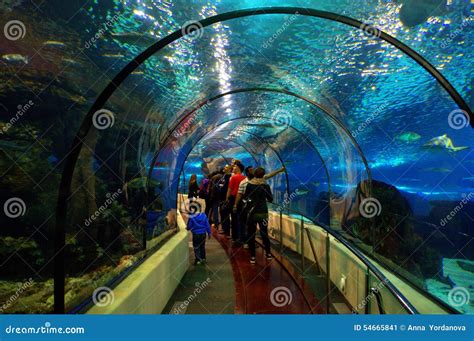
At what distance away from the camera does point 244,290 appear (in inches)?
207

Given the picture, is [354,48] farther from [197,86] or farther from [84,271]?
[84,271]

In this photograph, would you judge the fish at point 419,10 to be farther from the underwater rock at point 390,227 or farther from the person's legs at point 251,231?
the underwater rock at point 390,227

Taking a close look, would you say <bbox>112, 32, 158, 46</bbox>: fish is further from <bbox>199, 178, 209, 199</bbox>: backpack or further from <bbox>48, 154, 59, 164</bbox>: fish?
<bbox>199, 178, 209, 199</bbox>: backpack

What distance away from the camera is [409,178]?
40.6 m

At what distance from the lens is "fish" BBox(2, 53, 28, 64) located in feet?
16.2

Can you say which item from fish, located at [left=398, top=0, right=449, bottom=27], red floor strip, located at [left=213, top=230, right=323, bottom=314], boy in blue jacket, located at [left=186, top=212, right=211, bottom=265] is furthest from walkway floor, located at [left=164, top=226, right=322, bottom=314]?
fish, located at [left=398, top=0, right=449, bottom=27]

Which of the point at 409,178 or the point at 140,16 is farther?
the point at 409,178

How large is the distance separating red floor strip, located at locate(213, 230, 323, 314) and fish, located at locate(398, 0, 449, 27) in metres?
4.61

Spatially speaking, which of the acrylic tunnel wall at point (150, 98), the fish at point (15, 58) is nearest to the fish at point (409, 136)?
the acrylic tunnel wall at point (150, 98)

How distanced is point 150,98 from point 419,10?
15.7 ft

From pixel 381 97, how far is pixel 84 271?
983cm

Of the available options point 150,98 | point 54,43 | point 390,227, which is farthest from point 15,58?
point 390,227

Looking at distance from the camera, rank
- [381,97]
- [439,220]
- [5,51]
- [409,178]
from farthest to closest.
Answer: [409,178], [439,220], [381,97], [5,51]

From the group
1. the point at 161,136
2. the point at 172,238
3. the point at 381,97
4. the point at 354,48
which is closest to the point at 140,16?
the point at 161,136
